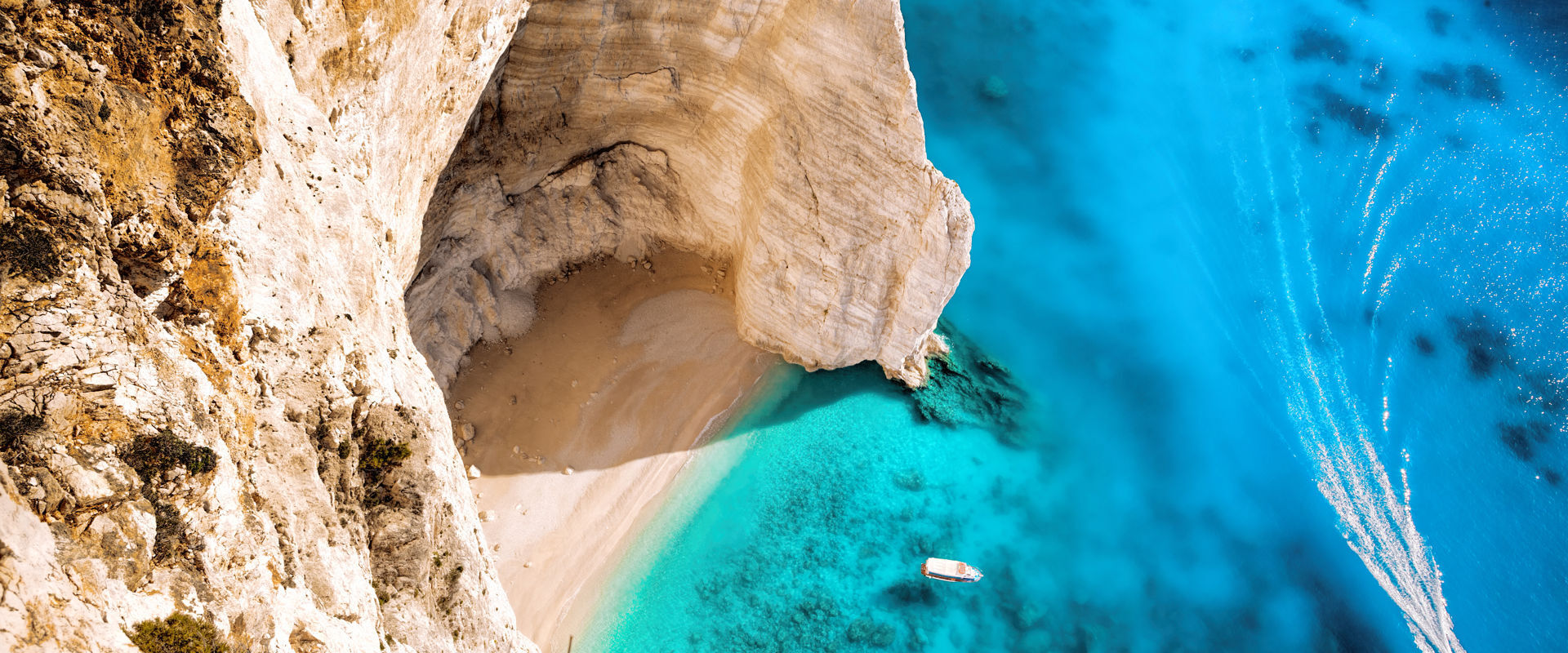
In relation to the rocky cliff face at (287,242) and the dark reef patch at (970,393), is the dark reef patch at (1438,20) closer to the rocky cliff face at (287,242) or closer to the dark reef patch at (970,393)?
the dark reef patch at (970,393)

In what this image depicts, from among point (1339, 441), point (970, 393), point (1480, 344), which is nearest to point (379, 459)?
point (970, 393)

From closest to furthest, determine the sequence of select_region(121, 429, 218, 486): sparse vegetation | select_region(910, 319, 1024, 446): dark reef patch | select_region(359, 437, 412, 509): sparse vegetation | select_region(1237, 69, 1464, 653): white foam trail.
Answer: select_region(121, 429, 218, 486): sparse vegetation < select_region(359, 437, 412, 509): sparse vegetation < select_region(1237, 69, 1464, 653): white foam trail < select_region(910, 319, 1024, 446): dark reef patch


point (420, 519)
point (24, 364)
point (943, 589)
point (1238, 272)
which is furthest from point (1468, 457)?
point (24, 364)

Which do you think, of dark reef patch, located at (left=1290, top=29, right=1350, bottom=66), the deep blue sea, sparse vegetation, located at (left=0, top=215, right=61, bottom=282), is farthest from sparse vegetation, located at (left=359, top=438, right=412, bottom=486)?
dark reef patch, located at (left=1290, top=29, right=1350, bottom=66)

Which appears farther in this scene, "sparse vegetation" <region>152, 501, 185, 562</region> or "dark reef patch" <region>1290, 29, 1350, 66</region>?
"dark reef patch" <region>1290, 29, 1350, 66</region>

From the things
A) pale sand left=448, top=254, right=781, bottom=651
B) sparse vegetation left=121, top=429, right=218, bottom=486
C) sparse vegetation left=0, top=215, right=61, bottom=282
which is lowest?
pale sand left=448, top=254, right=781, bottom=651

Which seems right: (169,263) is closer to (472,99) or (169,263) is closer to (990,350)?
(472,99)

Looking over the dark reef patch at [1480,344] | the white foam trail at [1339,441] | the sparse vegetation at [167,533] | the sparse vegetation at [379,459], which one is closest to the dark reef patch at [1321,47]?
the white foam trail at [1339,441]

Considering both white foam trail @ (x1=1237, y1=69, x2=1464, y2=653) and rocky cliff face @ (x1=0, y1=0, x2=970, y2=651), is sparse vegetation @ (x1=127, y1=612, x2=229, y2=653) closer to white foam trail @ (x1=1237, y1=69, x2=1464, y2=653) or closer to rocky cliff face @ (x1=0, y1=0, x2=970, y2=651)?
rocky cliff face @ (x1=0, y1=0, x2=970, y2=651)
